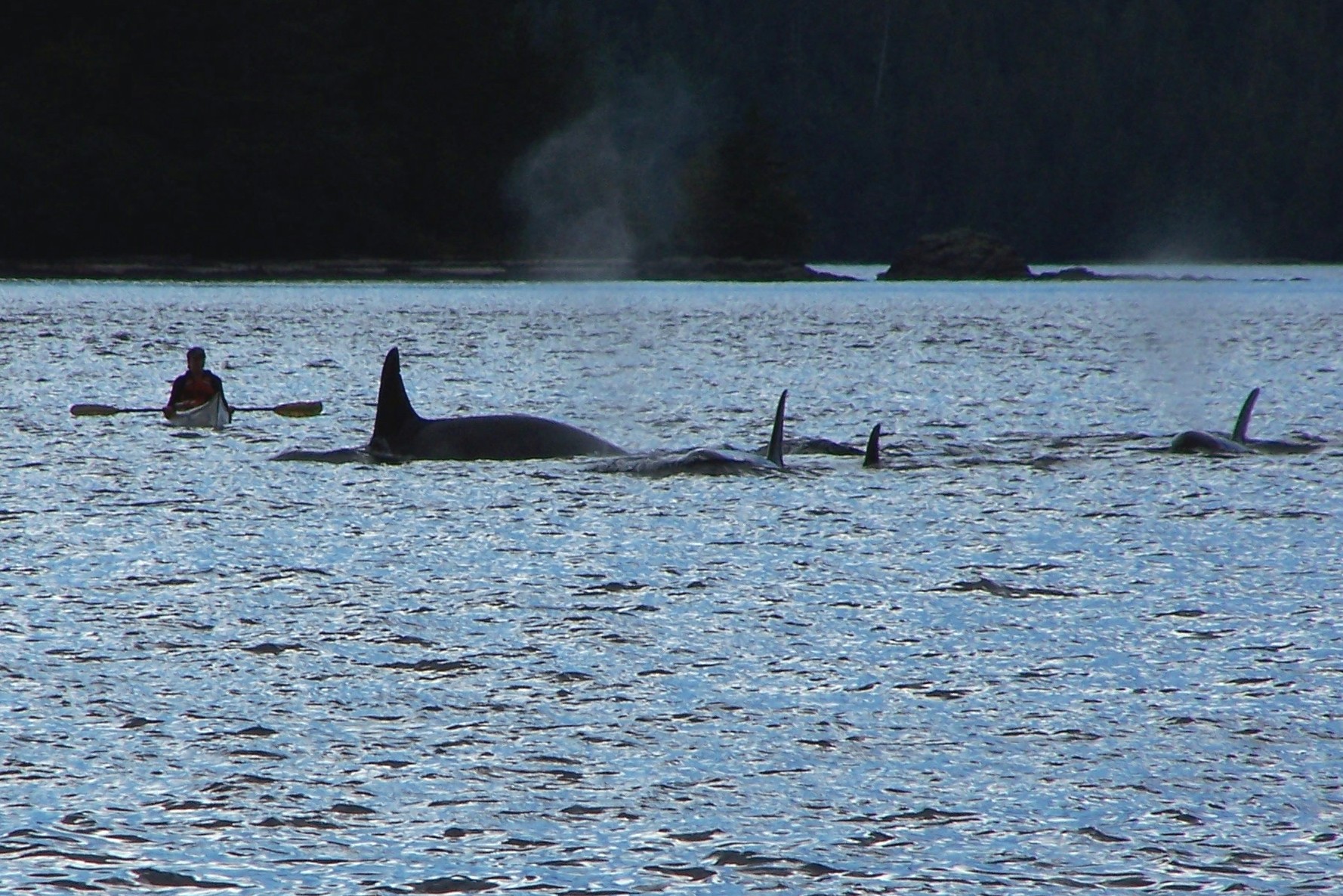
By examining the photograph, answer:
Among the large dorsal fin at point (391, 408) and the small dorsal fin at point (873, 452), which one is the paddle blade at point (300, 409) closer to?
the large dorsal fin at point (391, 408)

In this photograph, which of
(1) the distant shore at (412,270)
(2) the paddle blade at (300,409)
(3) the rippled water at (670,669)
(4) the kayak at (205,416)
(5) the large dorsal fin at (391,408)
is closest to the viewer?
(3) the rippled water at (670,669)

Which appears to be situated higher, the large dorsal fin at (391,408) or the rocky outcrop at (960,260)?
the rocky outcrop at (960,260)

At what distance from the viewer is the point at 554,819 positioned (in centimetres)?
973

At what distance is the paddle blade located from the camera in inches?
1298

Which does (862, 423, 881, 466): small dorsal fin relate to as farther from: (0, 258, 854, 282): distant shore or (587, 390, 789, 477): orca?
(0, 258, 854, 282): distant shore

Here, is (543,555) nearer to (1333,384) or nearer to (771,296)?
(1333,384)

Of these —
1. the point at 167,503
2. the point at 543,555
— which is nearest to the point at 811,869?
the point at 543,555

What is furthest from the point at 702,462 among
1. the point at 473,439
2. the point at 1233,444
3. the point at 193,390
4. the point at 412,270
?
the point at 412,270

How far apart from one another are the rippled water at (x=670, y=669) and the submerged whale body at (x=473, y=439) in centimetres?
89

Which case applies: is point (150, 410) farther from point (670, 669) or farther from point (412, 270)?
point (412, 270)

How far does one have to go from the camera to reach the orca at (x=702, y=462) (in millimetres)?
25344

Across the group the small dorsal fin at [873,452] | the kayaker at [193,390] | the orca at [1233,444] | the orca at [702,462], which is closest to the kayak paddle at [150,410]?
the kayaker at [193,390]

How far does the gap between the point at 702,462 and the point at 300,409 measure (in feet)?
32.8

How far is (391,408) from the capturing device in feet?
86.8
